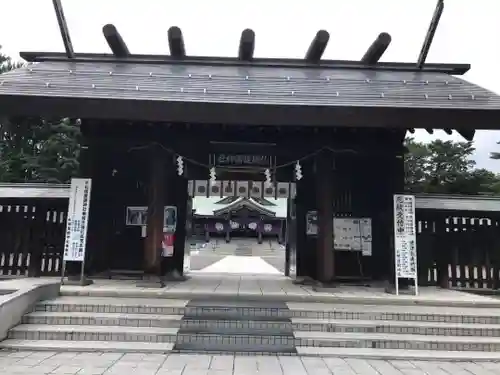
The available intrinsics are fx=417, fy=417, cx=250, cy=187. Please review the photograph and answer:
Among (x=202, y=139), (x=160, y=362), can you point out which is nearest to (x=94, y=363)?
(x=160, y=362)

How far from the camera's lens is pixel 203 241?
3766 cm

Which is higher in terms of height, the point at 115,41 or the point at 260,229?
the point at 115,41

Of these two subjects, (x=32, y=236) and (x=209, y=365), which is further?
(x=32, y=236)

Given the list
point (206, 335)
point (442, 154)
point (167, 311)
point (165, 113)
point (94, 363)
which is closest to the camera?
point (94, 363)

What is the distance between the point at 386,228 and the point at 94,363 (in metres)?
7.05

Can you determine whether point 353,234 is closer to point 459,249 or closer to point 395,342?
point 459,249

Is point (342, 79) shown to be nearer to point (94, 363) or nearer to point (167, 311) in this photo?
point (167, 311)

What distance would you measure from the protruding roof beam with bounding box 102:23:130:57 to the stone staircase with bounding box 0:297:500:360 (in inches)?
224

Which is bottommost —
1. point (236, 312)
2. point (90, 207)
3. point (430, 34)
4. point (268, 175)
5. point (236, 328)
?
point (236, 328)

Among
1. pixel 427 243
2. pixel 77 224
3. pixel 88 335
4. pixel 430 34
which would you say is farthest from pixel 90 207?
pixel 430 34

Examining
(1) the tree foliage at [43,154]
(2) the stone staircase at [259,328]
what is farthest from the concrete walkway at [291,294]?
(1) the tree foliage at [43,154]

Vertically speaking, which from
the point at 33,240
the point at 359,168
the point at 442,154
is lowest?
the point at 33,240

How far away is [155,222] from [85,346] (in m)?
3.32

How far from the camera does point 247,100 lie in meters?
7.86
